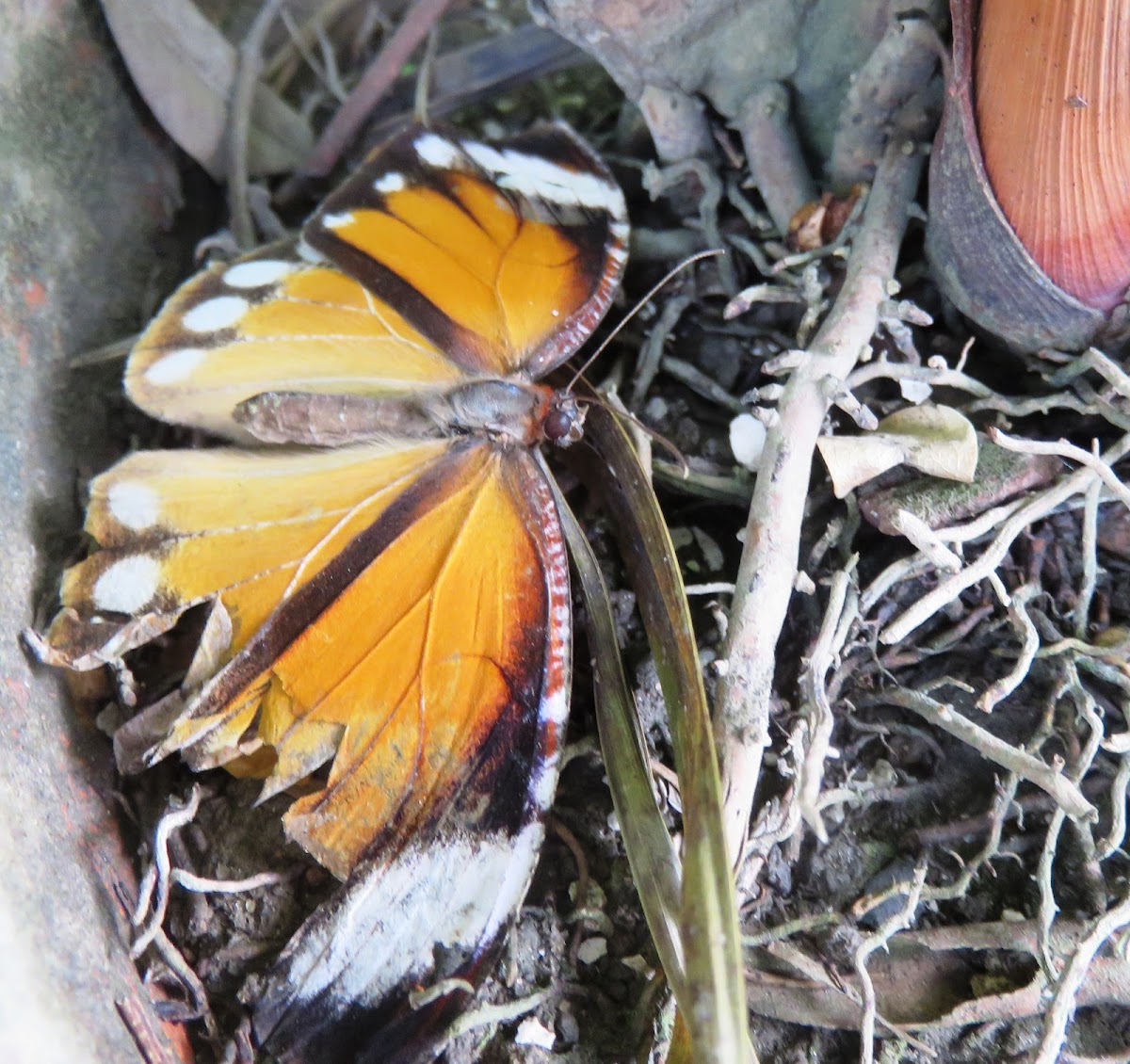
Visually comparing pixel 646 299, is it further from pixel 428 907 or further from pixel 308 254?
pixel 428 907

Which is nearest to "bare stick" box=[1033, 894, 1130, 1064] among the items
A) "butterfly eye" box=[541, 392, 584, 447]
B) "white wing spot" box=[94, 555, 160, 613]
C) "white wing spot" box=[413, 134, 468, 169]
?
"butterfly eye" box=[541, 392, 584, 447]

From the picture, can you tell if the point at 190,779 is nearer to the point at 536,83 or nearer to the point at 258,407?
the point at 258,407

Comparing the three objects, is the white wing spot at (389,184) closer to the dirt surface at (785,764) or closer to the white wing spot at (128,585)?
the dirt surface at (785,764)

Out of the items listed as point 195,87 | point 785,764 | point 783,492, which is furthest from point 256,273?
point 785,764

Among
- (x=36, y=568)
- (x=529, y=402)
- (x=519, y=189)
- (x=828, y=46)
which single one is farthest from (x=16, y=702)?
(x=828, y=46)

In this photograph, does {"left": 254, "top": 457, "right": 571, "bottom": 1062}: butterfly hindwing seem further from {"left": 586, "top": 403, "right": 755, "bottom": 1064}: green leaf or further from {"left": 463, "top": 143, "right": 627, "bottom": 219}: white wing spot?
{"left": 463, "top": 143, "right": 627, "bottom": 219}: white wing spot
